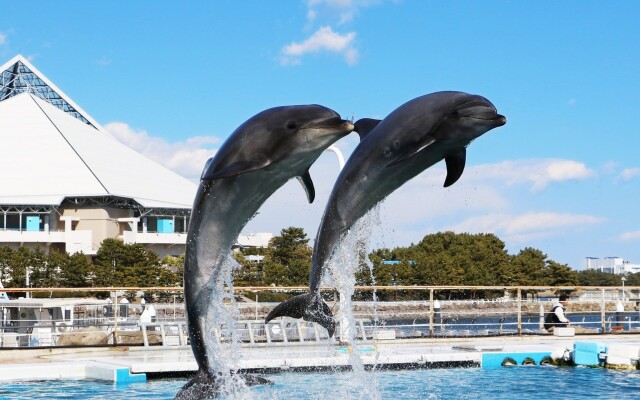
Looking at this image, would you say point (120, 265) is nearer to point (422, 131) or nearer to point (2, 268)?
point (2, 268)

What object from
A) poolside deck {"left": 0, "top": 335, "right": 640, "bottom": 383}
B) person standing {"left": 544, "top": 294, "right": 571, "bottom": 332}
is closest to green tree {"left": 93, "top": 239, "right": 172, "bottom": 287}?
person standing {"left": 544, "top": 294, "right": 571, "bottom": 332}

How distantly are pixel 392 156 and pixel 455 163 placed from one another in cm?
45

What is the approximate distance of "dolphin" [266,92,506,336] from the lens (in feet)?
19.5

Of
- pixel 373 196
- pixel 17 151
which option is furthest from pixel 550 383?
pixel 17 151

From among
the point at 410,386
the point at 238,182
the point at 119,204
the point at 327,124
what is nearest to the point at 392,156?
the point at 327,124

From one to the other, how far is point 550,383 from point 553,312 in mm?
6412

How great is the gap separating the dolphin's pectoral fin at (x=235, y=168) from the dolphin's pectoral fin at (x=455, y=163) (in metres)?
1.37

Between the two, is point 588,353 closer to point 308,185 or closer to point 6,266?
point 308,185

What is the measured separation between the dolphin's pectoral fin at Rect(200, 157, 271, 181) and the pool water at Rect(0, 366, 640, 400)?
503 centimetres

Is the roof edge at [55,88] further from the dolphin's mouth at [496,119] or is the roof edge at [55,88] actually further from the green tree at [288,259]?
the dolphin's mouth at [496,119]

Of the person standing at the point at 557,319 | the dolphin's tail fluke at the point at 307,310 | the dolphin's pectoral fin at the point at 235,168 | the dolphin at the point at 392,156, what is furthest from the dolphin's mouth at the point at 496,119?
the person standing at the point at 557,319

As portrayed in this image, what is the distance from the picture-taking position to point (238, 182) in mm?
6066

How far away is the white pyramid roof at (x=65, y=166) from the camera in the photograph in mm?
76062

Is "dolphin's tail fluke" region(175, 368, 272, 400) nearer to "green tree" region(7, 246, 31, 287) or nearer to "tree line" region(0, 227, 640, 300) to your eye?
"tree line" region(0, 227, 640, 300)
